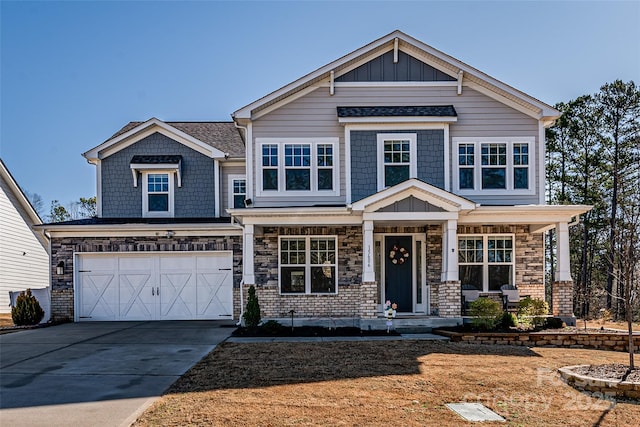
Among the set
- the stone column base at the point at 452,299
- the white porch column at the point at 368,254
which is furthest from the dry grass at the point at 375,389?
the white porch column at the point at 368,254

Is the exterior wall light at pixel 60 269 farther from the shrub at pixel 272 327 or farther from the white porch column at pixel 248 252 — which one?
the shrub at pixel 272 327

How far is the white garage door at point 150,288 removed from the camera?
16812 mm

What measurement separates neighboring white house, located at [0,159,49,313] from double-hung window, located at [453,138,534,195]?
16.2 m

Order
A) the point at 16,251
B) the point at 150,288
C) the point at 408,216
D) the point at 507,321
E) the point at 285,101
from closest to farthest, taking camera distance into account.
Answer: the point at 507,321 → the point at 408,216 → the point at 285,101 → the point at 150,288 → the point at 16,251

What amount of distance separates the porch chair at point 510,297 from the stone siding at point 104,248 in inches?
303

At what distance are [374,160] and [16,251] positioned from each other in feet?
53.2

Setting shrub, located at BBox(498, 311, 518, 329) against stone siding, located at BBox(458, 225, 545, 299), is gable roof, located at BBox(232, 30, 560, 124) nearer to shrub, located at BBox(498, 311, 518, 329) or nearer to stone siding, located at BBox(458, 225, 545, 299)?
stone siding, located at BBox(458, 225, 545, 299)

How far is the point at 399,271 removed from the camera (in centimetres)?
1552

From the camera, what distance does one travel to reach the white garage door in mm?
16812

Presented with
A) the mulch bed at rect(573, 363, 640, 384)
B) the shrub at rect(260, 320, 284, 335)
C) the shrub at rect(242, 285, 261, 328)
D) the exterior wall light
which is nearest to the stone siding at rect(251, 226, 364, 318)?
the shrub at rect(242, 285, 261, 328)

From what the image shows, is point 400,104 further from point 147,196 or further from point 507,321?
point 147,196

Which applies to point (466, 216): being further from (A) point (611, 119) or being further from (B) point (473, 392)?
(A) point (611, 119)

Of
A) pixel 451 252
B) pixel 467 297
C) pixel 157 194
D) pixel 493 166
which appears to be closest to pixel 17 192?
pixel 157 194

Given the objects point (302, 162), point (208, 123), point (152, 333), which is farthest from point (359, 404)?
point (208, 123)
